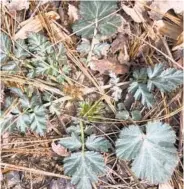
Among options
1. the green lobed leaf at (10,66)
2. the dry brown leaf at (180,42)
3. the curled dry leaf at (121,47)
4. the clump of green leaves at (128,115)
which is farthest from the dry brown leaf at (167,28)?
the green lobed leaf at (10,66)

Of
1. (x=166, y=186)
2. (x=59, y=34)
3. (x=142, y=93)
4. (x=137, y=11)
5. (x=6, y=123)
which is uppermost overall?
(x=137, y=11)

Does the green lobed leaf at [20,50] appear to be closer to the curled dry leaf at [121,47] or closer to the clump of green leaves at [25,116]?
the clump of green leaves at [25,116]

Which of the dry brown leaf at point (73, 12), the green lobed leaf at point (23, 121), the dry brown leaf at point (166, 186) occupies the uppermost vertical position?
the dry brown leaf at point (73, 12)

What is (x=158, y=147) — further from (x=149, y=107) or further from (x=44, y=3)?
(x=44, y=3)

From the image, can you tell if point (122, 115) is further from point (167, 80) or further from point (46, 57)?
point (46, 57)

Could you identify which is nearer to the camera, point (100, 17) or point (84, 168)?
point (84, 168)

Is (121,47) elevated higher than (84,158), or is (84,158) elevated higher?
(121,47)

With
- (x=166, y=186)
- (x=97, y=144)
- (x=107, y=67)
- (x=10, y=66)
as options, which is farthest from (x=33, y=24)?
(x=166, y=186)

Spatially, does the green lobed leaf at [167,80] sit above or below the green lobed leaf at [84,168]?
above
